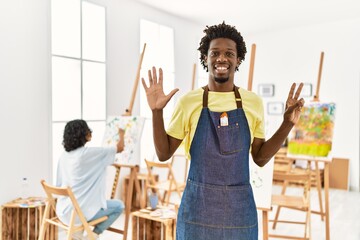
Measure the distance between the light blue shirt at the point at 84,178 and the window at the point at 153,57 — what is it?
7.57 ft

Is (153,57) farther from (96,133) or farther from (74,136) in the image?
(74,136)

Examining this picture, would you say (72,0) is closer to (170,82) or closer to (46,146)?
(46,146)

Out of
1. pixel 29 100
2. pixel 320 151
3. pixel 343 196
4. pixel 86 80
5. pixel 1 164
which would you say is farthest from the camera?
pixel 343 196

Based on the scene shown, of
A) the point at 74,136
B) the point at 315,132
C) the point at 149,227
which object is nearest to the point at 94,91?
the point at 74,136

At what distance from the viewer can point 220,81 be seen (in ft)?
5.00

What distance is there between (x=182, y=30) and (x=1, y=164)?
3653 millimetres

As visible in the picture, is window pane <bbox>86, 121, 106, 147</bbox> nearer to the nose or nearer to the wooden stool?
the wooden stool

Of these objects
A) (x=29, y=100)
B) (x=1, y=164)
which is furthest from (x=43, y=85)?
(x=1, y=164)

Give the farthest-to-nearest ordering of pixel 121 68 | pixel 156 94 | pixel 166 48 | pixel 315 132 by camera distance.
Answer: pixel 166 48, pixel 121 68, pixel 315 132, pixel 156 94

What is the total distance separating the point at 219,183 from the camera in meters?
1.46

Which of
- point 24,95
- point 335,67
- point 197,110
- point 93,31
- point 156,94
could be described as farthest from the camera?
point 335,67

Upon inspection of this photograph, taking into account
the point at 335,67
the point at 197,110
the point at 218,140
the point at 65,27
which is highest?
the point at 65,27

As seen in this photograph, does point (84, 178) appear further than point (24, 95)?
No

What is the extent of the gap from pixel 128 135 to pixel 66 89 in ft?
3.46
